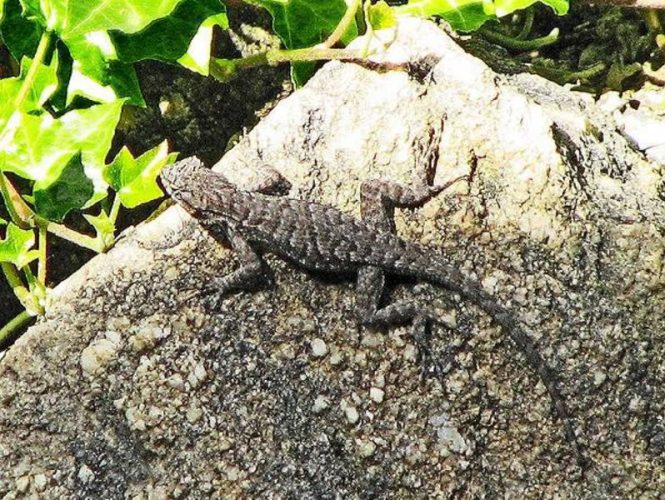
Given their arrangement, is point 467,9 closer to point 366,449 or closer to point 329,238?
point 329,238

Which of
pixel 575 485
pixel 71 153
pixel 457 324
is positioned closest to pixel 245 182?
pixel 71 153

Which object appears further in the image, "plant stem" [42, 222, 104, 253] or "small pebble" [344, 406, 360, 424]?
"plant stem" [42, 222, 104, 253]

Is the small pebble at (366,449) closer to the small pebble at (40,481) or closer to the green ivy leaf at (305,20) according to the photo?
the small pebble at (40,481)

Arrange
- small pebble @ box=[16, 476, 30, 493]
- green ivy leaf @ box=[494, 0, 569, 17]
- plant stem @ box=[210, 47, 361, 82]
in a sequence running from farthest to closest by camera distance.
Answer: plant stem @ box=[210, 47, 361, 82], green ivy leaf @ box=[494, 0, 569, 17], small pebble @ box=[16, 476, 30, 493]

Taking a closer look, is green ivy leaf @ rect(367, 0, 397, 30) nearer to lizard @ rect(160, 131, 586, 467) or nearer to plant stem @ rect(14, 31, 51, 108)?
lizard @ rect(160, 131, 586, 467)

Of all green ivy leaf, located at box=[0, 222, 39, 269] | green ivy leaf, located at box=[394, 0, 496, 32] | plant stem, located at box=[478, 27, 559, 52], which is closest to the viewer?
green ivy leaf, located at box=[0, 222, 39, 269]

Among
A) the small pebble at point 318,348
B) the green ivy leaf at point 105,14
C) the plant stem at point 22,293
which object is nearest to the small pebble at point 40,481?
the plant stem at point 22,293

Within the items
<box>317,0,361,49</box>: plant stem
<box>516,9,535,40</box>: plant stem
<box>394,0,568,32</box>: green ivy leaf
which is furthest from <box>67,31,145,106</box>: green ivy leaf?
<box>516,9,535,40</box>: plant stem
